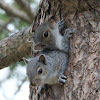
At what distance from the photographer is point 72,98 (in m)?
1.97

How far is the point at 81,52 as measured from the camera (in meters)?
2.05

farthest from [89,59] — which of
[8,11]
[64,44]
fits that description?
[8,11]

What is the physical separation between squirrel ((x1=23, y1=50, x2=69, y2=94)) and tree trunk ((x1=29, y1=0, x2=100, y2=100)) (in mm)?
51

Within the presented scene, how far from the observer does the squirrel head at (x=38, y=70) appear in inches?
85.9

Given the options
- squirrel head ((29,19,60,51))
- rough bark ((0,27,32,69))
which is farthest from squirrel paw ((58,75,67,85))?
rough bark ((0,27,32,69))

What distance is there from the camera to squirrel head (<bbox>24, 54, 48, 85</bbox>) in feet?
7.16

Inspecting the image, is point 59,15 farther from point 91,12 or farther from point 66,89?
point 66,89

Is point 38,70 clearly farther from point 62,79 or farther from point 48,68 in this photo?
point 62,79

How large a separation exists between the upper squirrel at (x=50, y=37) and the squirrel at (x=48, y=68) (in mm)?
51

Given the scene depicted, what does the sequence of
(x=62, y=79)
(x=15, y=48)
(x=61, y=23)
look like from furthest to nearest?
(x=15, y=48) < (x=61, y=23) < (x=62, y=79)

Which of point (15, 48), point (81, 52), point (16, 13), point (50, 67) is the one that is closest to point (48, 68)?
point (50, 67)

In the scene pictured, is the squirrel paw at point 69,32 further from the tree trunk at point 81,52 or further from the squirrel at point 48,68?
the squirrel at point 48,68

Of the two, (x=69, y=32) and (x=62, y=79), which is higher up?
(x=69, y=32)

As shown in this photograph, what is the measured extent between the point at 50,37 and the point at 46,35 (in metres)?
0.04
